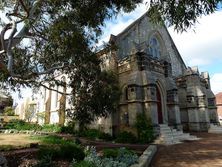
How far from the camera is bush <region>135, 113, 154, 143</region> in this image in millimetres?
15547

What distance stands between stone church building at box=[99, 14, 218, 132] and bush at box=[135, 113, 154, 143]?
1.67 feet

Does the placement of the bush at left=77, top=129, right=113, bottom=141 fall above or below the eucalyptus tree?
below

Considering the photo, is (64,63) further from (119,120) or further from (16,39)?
(119,120)

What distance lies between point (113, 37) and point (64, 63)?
886cm

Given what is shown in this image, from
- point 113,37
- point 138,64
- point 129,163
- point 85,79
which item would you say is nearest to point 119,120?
point 138,64

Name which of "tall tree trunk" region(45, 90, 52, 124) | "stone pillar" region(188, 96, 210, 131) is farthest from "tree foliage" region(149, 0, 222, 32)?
"tall tree trunk" region(45, 90, 52, 124)

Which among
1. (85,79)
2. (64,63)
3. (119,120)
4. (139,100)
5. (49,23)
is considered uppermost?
(49,23)

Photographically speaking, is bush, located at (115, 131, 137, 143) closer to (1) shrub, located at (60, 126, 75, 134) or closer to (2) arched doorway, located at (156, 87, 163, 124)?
(2) arched doorway, located at (156, 87, 163, 124)

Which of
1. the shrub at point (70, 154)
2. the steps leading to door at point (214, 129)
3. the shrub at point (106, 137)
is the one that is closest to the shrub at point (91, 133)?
the shrub at point (106, 137)

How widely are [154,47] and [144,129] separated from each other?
11.5 m

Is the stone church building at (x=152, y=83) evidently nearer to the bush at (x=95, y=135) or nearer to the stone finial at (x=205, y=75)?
the bush at (x=95, y=135)

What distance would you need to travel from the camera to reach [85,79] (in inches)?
531

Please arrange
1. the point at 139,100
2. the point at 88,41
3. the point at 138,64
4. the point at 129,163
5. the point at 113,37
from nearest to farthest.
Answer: the point at 129,163 < the point at 88,41 < the point at 139,100 < the point at 138,64 < the point at 113,37

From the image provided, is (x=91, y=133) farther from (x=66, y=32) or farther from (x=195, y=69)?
(x=195, y=69)
